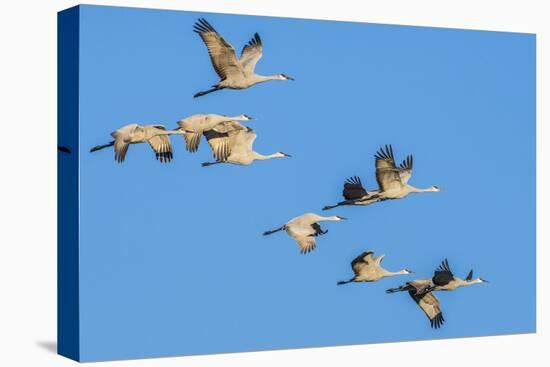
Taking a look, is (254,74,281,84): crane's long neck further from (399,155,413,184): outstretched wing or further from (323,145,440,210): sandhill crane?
(399,155,413,184): outstretched wing

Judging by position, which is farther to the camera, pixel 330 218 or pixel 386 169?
pixel 386 169

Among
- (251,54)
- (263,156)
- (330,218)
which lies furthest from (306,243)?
(251,54)

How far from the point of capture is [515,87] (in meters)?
11.8

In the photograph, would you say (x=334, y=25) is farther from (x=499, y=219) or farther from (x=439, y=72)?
(x=499, y=219)

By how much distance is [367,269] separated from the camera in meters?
11.1

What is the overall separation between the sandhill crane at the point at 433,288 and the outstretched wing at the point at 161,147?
227 cm

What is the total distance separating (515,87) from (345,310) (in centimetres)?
248

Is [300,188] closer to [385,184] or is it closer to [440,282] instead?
[385,184]

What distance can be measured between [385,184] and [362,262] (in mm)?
662

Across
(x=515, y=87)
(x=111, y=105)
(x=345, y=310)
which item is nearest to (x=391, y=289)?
(x=345, y=310)

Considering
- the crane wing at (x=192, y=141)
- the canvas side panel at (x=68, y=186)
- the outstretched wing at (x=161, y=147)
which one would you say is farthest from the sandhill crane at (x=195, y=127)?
the canvas side panel at (x=68, y=186)

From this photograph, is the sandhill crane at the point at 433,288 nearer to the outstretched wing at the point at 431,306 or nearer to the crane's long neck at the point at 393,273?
the outstretched wing at the point at 431,306

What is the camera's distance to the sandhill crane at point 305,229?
10.8 m

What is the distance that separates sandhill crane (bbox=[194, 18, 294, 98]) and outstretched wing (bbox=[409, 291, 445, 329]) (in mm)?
2252
